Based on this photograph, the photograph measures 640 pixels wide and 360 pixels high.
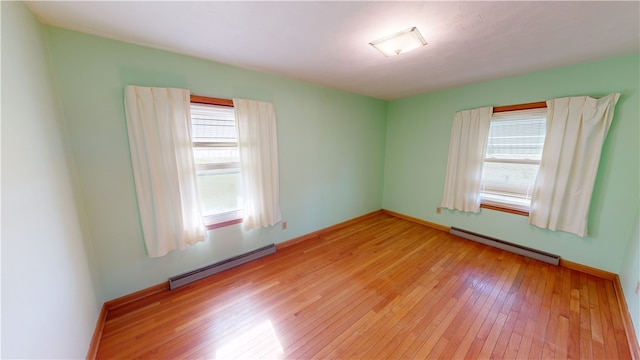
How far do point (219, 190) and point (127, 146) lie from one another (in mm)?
907

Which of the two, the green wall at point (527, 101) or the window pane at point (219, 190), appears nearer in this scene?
the green wall at point (527, 101)

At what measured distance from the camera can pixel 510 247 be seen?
2953 millimetres

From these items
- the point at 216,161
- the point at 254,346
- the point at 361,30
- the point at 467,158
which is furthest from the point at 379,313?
the point at 467,158

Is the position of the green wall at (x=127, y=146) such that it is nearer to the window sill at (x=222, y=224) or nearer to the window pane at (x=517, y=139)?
the window sill at (x=222, y=224)

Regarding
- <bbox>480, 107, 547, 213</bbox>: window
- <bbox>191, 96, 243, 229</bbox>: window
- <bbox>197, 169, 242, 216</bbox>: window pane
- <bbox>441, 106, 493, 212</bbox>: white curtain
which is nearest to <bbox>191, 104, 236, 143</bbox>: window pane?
<bbox>191, 96, 243, 229</bbox>: window

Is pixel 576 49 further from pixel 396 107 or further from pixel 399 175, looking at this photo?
pixel 399 175

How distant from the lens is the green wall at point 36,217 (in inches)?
36.9

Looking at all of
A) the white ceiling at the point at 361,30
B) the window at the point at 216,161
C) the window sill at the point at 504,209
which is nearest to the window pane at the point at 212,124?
the window at the point at 216,161

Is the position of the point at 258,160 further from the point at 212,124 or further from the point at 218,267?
the point at 218,267

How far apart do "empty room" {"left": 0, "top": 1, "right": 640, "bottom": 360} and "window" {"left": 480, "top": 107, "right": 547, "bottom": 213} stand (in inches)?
0.9

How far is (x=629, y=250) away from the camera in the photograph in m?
2.12

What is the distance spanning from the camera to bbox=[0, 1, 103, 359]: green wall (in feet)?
3.07

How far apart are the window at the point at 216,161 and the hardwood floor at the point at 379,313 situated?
2.45 ft

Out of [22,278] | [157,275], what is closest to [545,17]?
[22,278]
